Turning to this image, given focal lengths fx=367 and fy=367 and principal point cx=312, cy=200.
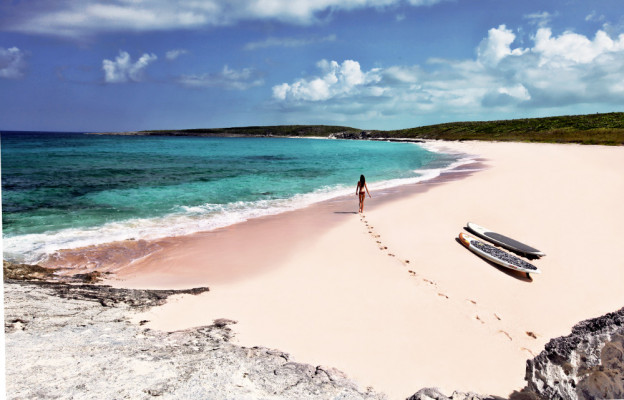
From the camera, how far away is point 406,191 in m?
22.1

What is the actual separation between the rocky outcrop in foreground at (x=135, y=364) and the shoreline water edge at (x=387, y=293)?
64mm

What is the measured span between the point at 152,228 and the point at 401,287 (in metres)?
10.0

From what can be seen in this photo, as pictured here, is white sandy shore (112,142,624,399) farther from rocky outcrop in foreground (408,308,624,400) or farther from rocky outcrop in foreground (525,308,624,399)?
rocky outcrop in foreground (525,308,624,399)

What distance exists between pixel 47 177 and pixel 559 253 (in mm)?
32452

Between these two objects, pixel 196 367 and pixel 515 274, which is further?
pixel 515 274

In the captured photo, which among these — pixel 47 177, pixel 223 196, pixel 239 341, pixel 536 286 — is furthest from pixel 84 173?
pixel 536 286

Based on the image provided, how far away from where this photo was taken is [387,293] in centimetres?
830

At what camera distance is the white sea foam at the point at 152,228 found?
38.5 ft

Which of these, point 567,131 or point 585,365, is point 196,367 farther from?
point 567,131

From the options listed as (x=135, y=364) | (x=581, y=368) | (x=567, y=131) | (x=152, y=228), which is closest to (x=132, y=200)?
(x=152, y=228)

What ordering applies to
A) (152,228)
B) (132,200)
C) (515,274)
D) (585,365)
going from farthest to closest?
(132,200)
(152,228)
(515,274)
(585,365)

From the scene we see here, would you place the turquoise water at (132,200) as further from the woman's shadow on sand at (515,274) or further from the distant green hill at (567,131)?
the distant green hill at (567,131)

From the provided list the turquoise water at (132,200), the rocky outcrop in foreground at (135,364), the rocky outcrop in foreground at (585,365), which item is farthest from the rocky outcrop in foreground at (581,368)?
the turquoise water at (132,200)

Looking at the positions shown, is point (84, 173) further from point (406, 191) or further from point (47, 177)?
point (406, 191)
